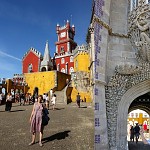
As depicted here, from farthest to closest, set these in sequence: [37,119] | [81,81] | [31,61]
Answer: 1. [31,61]
2. [81,81]
3. [37,119]

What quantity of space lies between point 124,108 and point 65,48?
34.4 metres

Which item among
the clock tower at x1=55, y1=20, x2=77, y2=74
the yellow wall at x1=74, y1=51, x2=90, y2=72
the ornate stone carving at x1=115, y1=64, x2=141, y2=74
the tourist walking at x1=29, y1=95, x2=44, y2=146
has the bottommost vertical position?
the tourist walking at x1=29, y1=95, x2=44, y2=146

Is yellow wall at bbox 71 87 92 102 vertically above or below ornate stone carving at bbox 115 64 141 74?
below

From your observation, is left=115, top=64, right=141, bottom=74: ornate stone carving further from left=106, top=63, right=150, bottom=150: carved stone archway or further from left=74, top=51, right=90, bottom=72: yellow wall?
left=74, top=51, right=90, bottom=72: yellow wall

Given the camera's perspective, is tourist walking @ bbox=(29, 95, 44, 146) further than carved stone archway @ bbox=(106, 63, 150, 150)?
No

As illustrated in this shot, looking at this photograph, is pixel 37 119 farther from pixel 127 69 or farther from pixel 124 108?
pixel 127 69

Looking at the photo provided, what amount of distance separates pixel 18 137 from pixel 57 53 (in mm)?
34861

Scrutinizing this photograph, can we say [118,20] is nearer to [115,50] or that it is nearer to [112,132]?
[115,50]

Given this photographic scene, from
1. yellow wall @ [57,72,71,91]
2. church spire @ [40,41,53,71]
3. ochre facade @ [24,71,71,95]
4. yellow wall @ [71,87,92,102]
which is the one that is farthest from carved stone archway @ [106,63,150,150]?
church spire @ [40,41,53,71]

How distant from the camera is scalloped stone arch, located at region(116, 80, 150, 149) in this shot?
22.8ft

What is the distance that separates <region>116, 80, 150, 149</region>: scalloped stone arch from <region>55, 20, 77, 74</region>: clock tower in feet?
99.4

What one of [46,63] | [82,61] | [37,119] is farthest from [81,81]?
[37,119]

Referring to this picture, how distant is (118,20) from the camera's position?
7.47m

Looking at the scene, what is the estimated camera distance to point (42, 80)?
29500 mm
